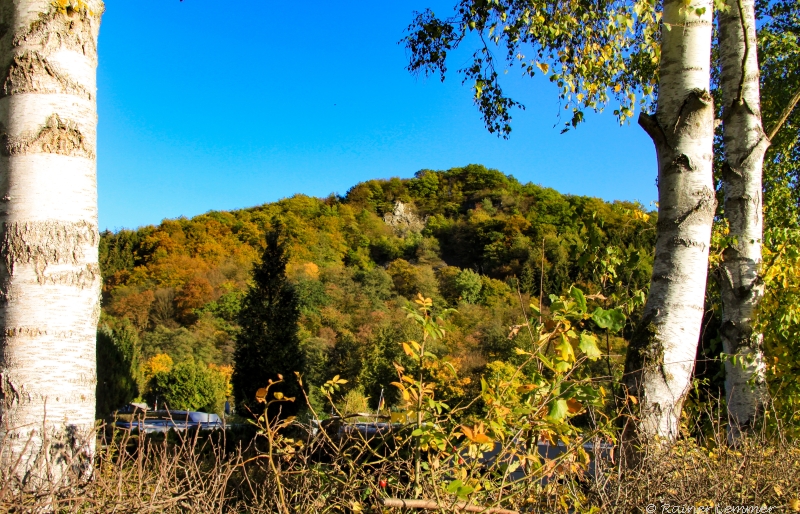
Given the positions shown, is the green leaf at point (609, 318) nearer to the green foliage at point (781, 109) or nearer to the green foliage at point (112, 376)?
the green foliage at point (781, 109)

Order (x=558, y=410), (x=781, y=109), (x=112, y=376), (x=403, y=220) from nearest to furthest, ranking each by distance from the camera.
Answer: (x=558, y=410), (x=781, y=109), (x=112, y=376), (x=403, y=220)

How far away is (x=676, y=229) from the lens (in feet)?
7.73

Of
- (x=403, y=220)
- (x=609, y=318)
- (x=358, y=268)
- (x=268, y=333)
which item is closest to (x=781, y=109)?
(x=609, y=318)

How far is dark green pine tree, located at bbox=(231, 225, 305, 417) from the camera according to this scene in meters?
15.7

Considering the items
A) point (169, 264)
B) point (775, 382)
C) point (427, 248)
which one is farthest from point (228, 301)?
point (775, 382)

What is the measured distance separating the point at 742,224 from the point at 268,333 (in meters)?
13.9

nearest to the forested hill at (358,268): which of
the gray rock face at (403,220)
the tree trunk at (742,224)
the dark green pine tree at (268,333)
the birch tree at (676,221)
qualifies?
the gray rock face at (403,220)

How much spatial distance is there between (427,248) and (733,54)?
4484 cm

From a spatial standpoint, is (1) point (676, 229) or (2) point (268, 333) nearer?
(1) point (676, 229)

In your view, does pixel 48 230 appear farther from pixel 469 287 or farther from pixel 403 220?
pixel 403 220

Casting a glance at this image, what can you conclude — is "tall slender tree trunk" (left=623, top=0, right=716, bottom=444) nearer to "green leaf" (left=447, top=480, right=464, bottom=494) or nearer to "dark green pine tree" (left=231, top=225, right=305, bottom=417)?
"green leaf" (left=447, top=480, right=464, bottom=494)

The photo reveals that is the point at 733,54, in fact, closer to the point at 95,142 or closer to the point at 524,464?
the point at 524,464

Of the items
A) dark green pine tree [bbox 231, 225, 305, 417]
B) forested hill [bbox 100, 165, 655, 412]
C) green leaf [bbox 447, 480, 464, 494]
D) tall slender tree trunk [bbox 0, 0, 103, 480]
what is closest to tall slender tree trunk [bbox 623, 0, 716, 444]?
green leaf [bbox 447, 480, 464, 494]

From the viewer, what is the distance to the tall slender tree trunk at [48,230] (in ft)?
5.40
